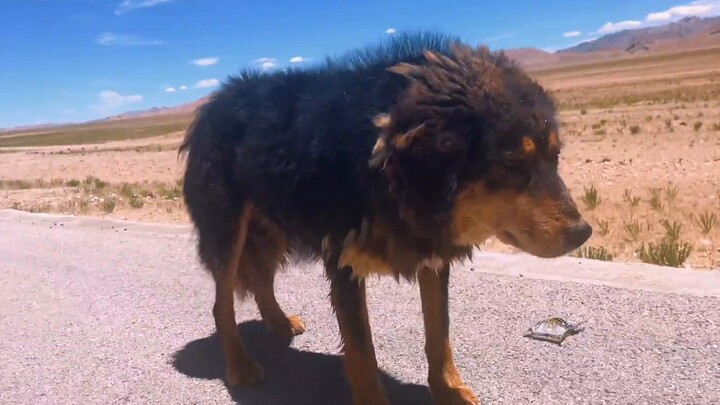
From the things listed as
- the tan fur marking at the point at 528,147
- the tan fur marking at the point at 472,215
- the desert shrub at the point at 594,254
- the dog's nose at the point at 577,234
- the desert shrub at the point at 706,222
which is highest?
the tan fur marking at the point at 528,147

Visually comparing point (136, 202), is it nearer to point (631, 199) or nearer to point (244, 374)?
point (631, 199)

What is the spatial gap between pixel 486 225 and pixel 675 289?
300 cm

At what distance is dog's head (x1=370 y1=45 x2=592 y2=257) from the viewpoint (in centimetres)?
345

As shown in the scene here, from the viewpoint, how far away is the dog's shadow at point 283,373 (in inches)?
182

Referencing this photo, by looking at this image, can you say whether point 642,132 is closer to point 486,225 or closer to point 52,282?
point 52,282

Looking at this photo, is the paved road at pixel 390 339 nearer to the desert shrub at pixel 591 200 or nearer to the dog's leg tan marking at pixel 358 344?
the dog's leg tan marking at pixel 358 344

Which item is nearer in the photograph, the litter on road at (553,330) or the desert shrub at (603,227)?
the litter on road at (553,330)

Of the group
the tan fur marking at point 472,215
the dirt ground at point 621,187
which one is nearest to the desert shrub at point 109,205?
the dirt ground at point 621,187

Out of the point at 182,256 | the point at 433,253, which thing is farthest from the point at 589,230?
the point at 182,256

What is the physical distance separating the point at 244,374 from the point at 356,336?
124 cm

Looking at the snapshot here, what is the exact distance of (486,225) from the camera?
365 centimetres

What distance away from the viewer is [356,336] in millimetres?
4004

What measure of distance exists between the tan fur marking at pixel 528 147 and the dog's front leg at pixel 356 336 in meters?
1.15

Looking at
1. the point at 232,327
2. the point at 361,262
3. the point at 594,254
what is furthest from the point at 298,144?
the point at 594,254
